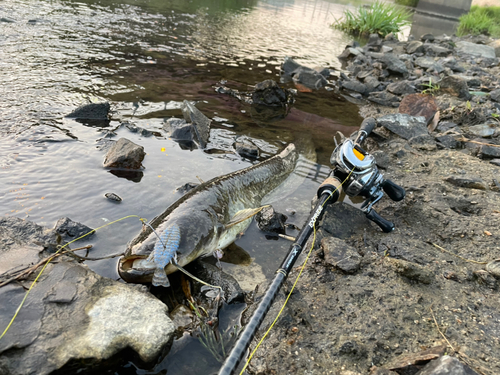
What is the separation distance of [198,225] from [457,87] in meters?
7.32

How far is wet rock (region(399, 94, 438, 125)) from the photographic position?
6755 mm

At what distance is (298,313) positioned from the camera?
269 cm

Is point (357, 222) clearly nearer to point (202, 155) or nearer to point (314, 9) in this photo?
point (202, 155)

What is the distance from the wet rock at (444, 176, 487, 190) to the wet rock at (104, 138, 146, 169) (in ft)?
13.5

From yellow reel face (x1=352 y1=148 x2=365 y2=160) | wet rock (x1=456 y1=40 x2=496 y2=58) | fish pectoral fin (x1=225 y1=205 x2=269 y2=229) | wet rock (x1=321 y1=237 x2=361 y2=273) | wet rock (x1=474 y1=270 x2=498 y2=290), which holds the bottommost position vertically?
fish pectoral fin (x1=225 y1=205 x2=269 y2=229)

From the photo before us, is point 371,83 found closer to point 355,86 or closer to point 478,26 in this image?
point 355,86

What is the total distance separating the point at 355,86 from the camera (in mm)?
9695

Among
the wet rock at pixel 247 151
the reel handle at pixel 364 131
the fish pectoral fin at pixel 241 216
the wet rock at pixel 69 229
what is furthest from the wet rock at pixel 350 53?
the wet rock at pixel 69 229

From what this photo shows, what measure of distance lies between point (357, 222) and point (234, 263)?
1.49 meters

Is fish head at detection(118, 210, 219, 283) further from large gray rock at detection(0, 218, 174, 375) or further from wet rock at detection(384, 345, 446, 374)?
wet rock at detection(384, 345, 446, 374)

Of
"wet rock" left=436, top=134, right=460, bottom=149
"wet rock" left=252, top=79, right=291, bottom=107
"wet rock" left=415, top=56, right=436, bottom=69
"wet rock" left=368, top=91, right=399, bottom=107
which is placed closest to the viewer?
"wet rock" left=436, top=134, right=460, bottom=149

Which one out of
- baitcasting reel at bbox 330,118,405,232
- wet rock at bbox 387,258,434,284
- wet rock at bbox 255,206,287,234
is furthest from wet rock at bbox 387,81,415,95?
wet rock at bbox 387,258,434,284

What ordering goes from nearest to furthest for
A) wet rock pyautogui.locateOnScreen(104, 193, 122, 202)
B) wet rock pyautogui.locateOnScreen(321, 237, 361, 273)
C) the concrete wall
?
wet rock pyautogui.locateOnScreen(321, 237, 361, 273) < wet rock pyautogui.locateOnScreen(104, 193, 122, 202) < the concrete wall

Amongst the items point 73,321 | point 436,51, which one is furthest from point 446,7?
point 73,321
